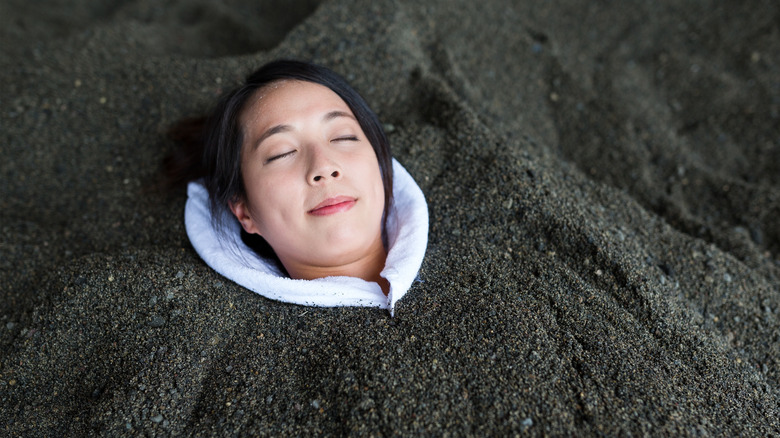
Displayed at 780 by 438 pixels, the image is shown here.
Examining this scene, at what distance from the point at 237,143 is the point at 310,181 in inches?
15.6

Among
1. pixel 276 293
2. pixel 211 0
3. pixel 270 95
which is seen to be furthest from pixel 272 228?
pixel 211 0

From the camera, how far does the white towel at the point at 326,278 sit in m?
2.07

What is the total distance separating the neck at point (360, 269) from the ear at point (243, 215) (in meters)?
0.19

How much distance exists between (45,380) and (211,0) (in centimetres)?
260

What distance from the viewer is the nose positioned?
6.50ft

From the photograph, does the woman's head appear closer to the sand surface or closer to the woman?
the woman

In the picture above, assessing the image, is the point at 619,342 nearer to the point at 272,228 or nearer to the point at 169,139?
the point at 272,228

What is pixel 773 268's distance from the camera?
8.29ft

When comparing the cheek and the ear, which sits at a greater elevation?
the cheek

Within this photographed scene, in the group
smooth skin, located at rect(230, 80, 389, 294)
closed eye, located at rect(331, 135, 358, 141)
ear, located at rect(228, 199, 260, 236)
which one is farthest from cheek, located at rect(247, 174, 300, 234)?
closed eye, located at rect(331, 135, 358, 141)

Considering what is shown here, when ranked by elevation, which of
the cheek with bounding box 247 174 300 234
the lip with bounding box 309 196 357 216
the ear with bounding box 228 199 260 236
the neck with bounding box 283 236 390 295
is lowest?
the ear with bounding box 228 199 260 236

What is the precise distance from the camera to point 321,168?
1983 mm

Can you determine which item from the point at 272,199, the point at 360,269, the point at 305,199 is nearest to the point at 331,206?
the point at 305,199

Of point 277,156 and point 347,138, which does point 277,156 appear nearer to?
point 277,156
